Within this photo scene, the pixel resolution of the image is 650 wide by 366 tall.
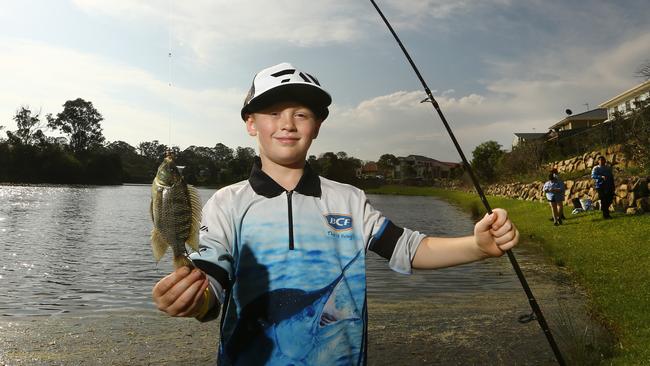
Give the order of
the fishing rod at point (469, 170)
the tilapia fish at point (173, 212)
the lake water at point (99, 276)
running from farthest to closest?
the lake water at point (99, 276) < the fishing rod at point (469, 170) < the tilapia fish at point (173, 212)

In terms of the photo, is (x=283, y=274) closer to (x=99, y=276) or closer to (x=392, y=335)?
(x=392, y=335)

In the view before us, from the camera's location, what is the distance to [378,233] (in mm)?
2666

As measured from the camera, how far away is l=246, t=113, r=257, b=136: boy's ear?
2666 millimetres

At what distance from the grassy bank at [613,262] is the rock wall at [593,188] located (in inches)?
34.6

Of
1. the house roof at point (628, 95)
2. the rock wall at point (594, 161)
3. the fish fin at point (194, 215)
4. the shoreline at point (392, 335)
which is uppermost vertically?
the house roof at point (628, 95)

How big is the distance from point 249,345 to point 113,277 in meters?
14.2

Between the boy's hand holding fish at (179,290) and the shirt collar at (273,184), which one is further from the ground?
the shirt collar at (273,184)

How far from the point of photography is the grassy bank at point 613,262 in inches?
290

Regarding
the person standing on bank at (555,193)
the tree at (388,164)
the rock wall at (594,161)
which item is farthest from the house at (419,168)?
the person standing on bank at (555,193)

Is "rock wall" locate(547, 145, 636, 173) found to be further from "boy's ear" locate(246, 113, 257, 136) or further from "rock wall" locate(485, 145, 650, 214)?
"boy's ear" locate(246, 113, 257, 136)

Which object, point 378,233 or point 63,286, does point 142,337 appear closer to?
point 63,286

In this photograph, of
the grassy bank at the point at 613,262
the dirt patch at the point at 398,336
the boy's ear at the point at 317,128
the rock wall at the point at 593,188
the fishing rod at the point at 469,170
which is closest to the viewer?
the boy's ear at the point at 317,128

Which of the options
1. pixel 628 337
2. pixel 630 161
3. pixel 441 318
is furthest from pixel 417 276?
pixel 630 161

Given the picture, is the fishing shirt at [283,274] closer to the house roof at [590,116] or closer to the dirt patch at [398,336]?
the dirt patch at [398,336]
